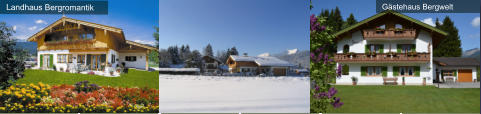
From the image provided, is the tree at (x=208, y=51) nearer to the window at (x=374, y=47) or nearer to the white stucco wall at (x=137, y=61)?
the window at (x=374, y=47)

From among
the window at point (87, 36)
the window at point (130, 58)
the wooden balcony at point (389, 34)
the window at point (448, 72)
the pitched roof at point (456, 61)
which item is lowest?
the window at point (448, 72)

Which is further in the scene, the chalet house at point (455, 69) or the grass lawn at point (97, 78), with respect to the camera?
the chalet house at point (455, 69)

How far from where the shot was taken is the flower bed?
5.12m

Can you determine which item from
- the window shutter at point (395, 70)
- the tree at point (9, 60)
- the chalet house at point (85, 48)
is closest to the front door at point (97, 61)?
the chalet house at point (85, 48)

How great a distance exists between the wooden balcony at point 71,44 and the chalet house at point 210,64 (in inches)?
590

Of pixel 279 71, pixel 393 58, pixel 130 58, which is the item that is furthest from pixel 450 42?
pixel 279 71

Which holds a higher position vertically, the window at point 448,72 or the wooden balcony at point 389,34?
the wooden balcony at point 389,34

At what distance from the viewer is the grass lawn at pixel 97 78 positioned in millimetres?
5191

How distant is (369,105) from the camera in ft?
15.5

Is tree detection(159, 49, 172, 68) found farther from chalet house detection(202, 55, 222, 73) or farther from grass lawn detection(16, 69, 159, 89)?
grass lawn detection(16, 69, 159, 89)

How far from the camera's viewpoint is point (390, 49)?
8.95m

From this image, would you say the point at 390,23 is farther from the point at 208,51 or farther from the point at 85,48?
the point at 208,51

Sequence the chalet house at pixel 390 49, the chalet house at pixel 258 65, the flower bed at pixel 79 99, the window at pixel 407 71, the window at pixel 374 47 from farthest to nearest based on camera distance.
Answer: the chalet house at pixel 258 65
the window at pixel 407 71
the window at pixel 374 47
the chalet house at pixel 390 49
the flower bed at pixel 79 99

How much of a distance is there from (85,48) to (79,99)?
3.35 feet
